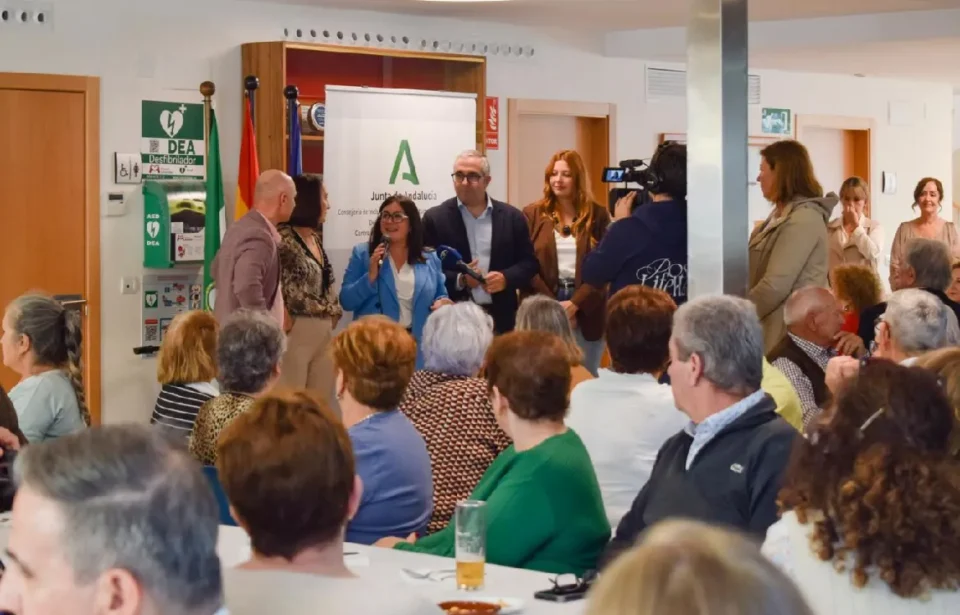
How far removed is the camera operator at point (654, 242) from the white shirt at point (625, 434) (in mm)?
1923

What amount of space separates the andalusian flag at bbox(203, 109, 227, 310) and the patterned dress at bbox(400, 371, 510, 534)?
354cm

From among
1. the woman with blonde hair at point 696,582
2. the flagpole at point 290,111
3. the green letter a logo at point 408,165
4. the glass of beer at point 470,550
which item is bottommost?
the glass of beer at point 470,550

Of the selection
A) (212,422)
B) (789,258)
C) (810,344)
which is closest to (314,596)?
(212,422)

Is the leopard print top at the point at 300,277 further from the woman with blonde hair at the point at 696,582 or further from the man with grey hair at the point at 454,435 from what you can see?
the woman with blonde hair at the point at 696,582

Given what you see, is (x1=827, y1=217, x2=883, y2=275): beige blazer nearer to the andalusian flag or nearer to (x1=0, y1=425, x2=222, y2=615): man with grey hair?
the andalusian flag

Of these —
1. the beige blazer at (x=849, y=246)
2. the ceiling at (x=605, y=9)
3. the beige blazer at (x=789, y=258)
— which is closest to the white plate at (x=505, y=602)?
the beige blazer at (x=789, y=258)

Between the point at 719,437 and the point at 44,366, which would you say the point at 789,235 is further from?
A: the point at 44,366

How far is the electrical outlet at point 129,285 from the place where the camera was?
7707 millimetres

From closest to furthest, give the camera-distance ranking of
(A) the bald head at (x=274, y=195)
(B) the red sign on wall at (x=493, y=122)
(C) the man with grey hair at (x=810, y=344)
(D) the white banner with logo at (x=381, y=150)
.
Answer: (C) the man with grey hair at (x=810, y=344) < (A) the bald head at (x=274, y=195) < (D) the white banner with logo at (x=381, y=150) < (B) the red sign on wall at (x=493, y=122)

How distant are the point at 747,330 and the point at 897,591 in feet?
4.01

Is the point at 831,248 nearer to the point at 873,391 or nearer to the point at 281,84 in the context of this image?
the point at 281,84

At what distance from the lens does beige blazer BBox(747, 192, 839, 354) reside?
6.05 metres

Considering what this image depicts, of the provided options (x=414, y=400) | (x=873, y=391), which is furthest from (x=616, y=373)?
(x=873, y=391)

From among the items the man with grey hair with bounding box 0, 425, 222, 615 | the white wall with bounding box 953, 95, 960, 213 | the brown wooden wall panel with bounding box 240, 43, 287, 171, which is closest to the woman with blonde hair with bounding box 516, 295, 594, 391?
the brown wooden wall panel with bounding box 240, 43, 287, 171
